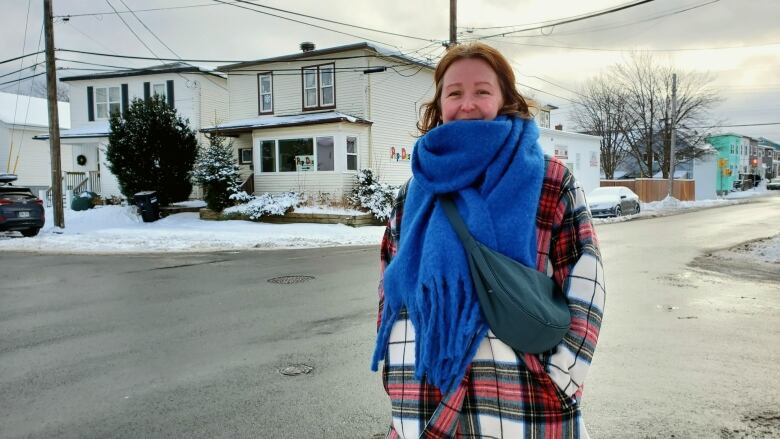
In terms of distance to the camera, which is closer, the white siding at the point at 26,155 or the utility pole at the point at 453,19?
the utility pole at the point at 453,19

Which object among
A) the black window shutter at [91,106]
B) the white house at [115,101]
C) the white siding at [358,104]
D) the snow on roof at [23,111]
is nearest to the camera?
the white siding at [358,104]

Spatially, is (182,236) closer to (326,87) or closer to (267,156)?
(267,156)

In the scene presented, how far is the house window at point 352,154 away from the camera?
23.6 meters

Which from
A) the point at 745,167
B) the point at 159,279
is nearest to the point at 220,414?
the point at 159,279

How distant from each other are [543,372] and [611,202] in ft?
84.3

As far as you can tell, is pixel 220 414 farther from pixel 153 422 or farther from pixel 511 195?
pixel 511 195

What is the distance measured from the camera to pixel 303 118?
78.3ft

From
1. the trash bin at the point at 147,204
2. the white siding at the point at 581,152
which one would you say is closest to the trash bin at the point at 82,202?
the trash bin at the point at 147,204

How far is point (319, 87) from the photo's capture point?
82.9 ft

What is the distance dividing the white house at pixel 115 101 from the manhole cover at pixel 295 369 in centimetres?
2558

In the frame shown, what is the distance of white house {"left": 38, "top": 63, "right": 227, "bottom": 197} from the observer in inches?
1144

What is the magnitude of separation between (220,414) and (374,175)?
68.0 ft

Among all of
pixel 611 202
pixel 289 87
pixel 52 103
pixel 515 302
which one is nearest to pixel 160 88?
pixel 289 87

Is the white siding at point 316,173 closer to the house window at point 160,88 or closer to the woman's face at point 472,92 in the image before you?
the house window at point 160,88
